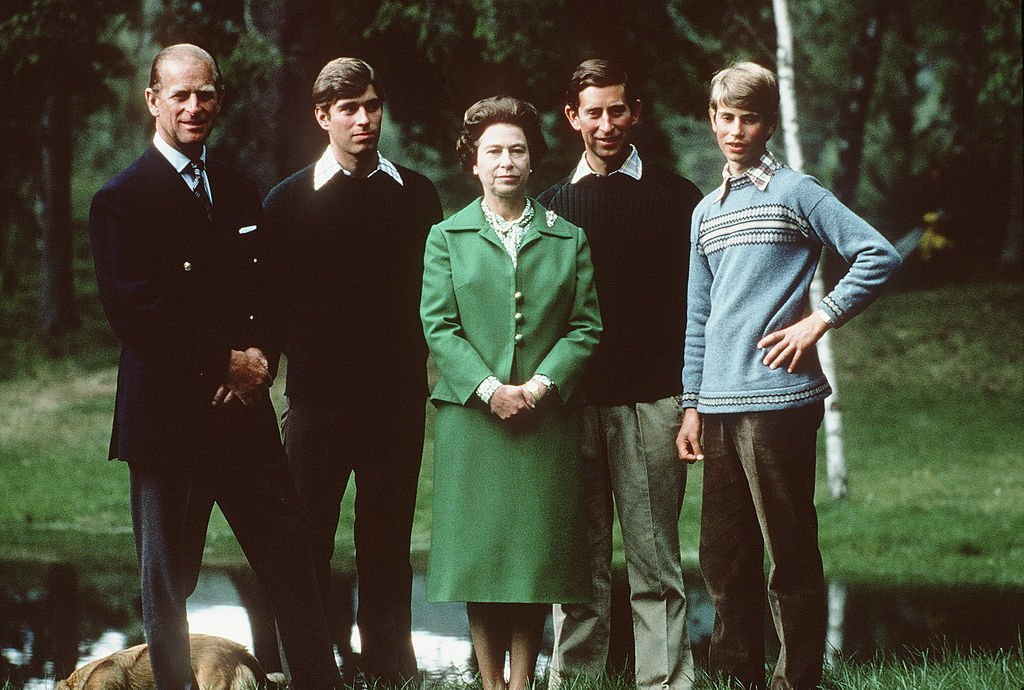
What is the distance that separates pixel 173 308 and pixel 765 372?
2072 mm

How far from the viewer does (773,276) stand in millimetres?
4863

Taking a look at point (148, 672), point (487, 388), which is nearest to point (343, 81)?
point (487, 388)

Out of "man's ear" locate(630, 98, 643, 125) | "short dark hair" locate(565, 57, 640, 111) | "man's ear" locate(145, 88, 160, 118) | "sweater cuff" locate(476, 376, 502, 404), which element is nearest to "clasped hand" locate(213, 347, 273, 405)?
"sweater cuff" locate(476, 376, 502, 404)

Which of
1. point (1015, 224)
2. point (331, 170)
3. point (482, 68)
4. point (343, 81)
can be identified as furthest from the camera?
point (1015, 224)

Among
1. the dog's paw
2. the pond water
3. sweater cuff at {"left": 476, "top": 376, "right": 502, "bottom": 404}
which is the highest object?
sweater cuff at {"left": 476, "top": 376, "right": 502, "bottom": 404}

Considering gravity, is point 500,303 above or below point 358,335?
above

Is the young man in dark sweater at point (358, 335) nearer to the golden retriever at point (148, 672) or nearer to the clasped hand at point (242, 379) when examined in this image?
the golden retriever at point (148, 672)

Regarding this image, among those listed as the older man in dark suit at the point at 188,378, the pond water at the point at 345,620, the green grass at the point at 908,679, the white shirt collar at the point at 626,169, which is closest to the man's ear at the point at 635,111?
the white shirt collar at the point at 626,169

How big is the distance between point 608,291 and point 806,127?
39.4 metres

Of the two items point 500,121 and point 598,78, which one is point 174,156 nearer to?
point 500,121

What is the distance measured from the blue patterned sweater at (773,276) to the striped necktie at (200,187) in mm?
1815

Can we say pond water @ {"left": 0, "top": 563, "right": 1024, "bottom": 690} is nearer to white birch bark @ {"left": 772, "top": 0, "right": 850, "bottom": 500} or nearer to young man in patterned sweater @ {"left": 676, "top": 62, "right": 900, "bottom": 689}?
young man in patterned sweater @ {"left": 676, "top": 62, "right": 900, "bottom": 689}

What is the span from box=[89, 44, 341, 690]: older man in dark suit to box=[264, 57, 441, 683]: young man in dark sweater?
1.78 feet

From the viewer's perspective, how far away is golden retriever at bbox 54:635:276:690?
5523 millimetres
